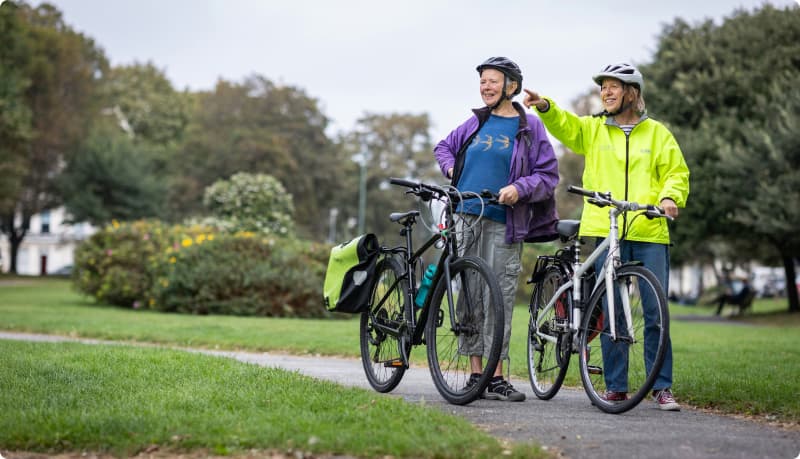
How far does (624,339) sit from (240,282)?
43.7ft

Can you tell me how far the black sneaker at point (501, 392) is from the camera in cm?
632

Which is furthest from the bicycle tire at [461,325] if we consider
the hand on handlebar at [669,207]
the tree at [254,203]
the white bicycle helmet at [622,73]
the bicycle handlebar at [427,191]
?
the tree at [254,203]

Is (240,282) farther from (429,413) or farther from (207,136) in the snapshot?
(207,136)

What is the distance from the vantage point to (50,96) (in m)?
47.5

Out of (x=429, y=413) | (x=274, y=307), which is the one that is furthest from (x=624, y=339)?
(x=274, y=307)

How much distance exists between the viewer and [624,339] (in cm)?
596

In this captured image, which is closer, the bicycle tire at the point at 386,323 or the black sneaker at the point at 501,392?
the black sneaker at the point at 501,392

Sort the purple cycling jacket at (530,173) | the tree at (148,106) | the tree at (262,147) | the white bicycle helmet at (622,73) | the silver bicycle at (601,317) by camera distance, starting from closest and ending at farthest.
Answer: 1. the silver bicycle at (601,317)
2. the white bicycle helmet at (622,73)
3. the purple cycling jacket at (530,173)
4. the tree at (262,147)
5. the tree at (148,106)

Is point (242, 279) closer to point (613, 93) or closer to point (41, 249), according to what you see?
point (613, 93)

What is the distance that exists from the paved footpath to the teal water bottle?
661mm

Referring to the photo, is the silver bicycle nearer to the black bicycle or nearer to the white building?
the black bicycle

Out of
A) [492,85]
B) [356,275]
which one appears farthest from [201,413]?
[492,85]

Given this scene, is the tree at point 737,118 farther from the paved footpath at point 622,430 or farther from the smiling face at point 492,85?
the paved footpath at point 622,430

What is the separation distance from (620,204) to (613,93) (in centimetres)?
89
